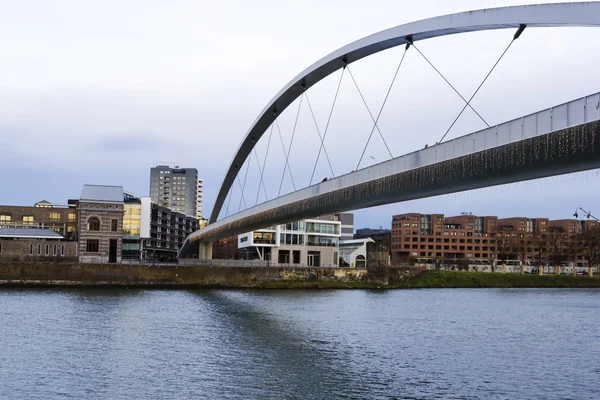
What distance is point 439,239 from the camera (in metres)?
164

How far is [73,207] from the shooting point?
115062 millimetres

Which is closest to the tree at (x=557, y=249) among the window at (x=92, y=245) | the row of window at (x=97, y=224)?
the row of window at (x=97, y=224)

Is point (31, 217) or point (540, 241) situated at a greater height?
point (31, 217)

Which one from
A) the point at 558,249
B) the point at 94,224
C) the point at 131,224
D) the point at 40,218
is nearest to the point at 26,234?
the point at 94,224

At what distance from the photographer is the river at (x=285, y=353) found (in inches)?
817

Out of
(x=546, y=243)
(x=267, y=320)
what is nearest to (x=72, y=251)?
(x=267, y=320)

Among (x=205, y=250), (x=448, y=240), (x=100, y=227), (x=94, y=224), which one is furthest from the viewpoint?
(x=448, y=240)

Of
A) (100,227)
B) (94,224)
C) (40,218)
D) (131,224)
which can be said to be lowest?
(100,227)

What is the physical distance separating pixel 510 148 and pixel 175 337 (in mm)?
18551

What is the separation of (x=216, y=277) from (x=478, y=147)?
56669 millimetres

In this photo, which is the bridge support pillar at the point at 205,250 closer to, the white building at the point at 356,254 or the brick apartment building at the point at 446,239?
the white building at the point at 356,254

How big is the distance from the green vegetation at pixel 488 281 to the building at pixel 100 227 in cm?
3632

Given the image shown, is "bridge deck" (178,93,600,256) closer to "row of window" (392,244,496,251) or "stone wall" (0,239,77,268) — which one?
"stone wall" (0,239,77,268)

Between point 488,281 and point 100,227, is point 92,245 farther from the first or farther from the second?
point 488,281
